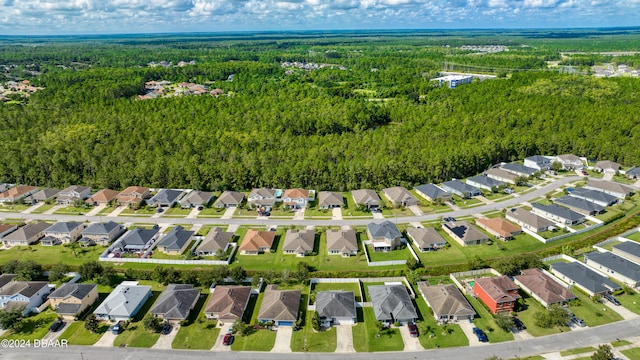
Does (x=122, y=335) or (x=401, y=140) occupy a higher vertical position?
(x=401, y=140)

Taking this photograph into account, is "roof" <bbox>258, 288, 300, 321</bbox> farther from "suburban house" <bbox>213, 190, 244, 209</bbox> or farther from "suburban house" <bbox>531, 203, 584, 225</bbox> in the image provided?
"suburban house" <bbox>531, 203, 584, 225</bbox>

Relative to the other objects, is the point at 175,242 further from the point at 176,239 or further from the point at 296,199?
the point at 296,199

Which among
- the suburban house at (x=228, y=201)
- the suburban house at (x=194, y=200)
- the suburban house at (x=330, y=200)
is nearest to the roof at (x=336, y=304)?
the suburban house at (x=330, y=200)

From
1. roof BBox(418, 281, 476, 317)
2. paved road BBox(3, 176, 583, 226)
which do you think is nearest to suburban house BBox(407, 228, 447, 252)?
paved road BBox(3, 176, 583, 226)

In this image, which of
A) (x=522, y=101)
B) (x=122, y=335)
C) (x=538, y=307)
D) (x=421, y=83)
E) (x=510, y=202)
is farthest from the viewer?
(x=421, y=83)

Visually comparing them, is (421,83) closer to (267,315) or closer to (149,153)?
(149,153)

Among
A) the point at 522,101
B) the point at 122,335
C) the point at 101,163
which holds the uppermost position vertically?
the point at 522,101

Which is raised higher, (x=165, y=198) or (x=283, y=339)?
(x=165, y=198)

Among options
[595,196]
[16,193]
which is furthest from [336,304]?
[16,193]

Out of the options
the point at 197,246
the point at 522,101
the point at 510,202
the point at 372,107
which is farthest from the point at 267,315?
the point at 522,101
